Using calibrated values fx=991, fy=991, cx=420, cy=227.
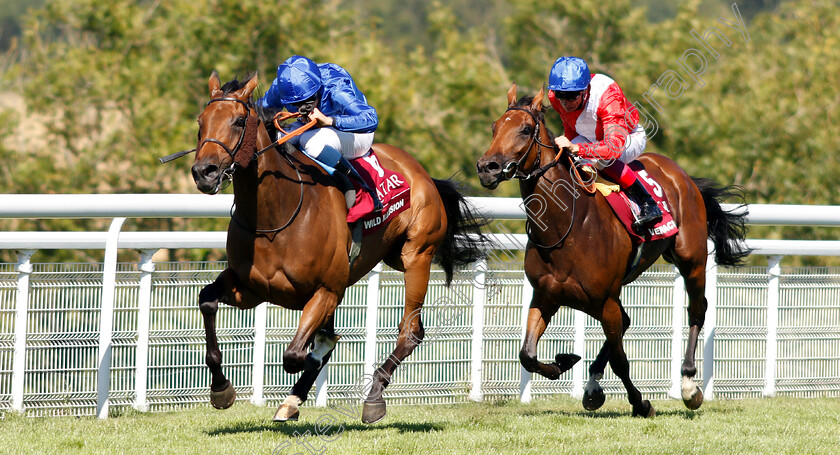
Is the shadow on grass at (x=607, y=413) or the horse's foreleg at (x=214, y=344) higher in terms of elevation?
the horse's foreleg at (x=214, y=344)

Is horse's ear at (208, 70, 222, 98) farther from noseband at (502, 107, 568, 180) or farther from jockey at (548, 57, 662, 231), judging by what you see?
jockey at (548, 57, 662, 231)

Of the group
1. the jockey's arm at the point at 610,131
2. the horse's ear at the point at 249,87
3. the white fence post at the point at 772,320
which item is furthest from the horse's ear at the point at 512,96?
the white fence post at the point at 772,320

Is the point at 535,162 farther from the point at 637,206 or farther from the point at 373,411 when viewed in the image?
the point at 373,411

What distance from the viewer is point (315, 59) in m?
14.4

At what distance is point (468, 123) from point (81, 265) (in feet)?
41.3

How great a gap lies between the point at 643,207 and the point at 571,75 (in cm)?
87

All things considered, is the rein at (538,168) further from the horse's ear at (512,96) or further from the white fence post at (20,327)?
the white fence post at (20,327)

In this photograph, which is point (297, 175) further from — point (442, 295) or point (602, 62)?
point (602, 62)

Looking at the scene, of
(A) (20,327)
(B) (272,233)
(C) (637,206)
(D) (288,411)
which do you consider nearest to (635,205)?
(C) (637,206)

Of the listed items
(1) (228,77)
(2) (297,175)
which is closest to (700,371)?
(2) (297,175)

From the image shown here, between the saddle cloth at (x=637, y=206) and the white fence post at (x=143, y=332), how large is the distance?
242 cm

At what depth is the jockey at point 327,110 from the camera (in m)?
4.73

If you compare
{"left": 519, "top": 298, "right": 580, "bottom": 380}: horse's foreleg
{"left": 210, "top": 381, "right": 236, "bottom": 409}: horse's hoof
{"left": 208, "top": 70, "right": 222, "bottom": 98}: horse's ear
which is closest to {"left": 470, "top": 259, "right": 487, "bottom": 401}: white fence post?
{"left": 519, "top": 298, "right": 580, "bottom": 380}: horse's foreleg

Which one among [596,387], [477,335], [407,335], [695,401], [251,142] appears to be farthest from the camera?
[477,335]
